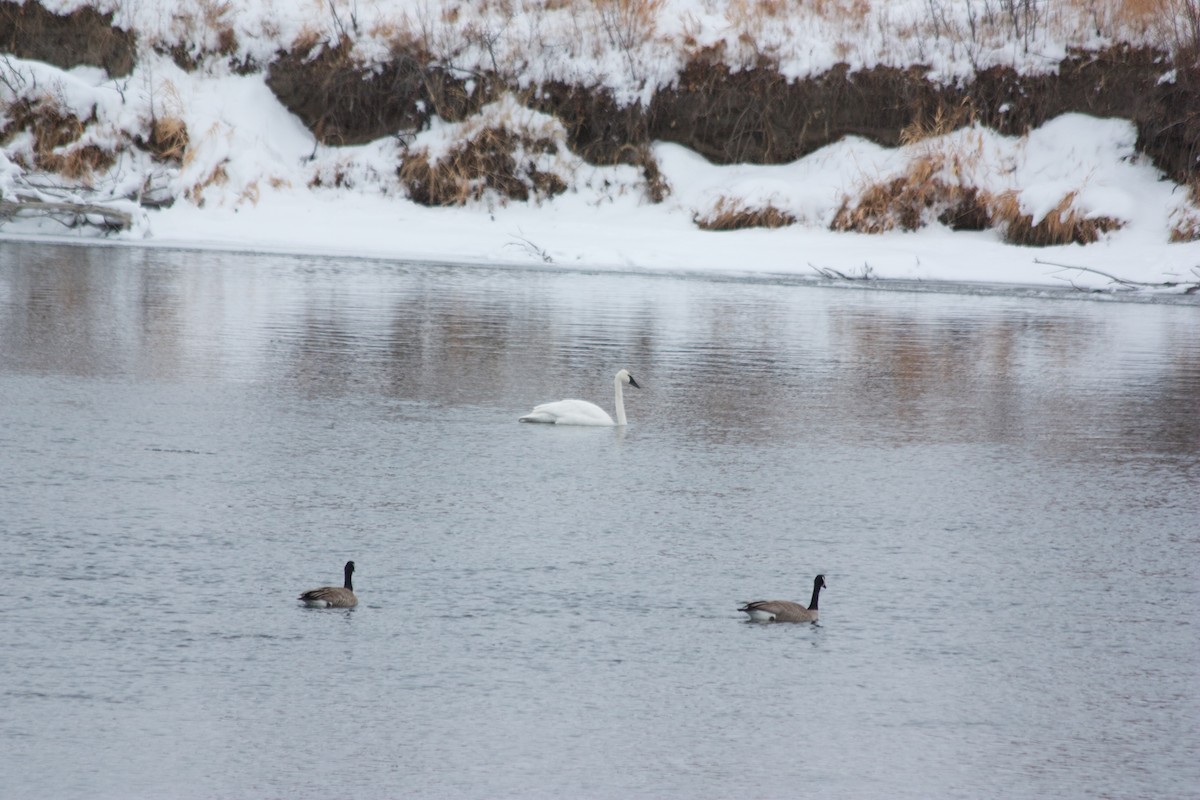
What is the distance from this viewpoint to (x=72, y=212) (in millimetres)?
29031

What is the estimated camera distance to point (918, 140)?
3084 cm

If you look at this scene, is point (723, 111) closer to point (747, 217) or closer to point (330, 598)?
point (747, 217)

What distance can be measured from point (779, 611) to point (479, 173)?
25183 mm

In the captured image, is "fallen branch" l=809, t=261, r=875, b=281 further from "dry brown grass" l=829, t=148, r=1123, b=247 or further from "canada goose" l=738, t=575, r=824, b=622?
"canada goose" l=738, t=575, r=824, b=622

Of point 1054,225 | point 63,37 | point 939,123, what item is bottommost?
point 1054,225

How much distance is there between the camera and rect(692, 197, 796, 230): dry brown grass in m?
29.8

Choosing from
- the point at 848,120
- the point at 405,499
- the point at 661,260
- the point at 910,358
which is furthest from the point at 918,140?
the point at 405,499

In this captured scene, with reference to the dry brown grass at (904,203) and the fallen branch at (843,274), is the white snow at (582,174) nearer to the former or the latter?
the fallen branch at (843,274)

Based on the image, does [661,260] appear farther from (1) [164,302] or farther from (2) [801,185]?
(1) [164,302]

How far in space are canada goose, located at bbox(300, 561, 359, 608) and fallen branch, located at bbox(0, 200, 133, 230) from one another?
2301 cm

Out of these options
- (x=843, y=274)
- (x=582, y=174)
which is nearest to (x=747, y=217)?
(x=843, y=274)

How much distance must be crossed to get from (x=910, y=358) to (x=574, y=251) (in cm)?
1209

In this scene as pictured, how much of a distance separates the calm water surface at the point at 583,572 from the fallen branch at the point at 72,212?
1284 centimetres

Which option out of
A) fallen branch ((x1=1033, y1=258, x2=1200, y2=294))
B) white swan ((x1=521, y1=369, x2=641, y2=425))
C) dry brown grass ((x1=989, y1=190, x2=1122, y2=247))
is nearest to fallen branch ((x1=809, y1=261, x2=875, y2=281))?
fallen branch ((x1=1033, y1=258, x2=1200, y2=294))
